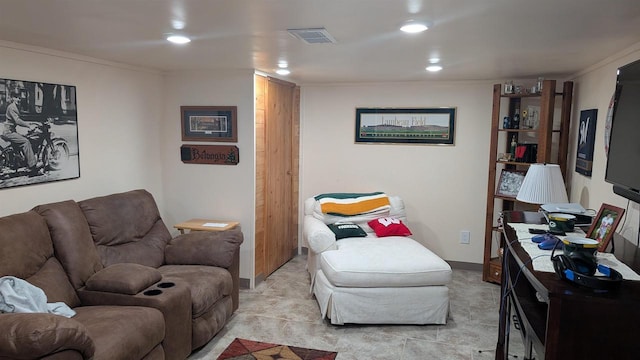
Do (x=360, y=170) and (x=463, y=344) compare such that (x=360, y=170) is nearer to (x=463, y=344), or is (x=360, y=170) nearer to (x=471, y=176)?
(x=471, y=176)

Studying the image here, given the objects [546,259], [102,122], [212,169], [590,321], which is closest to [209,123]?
[212,169]

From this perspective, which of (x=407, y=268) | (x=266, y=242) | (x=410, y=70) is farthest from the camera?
(x=266, y=242)

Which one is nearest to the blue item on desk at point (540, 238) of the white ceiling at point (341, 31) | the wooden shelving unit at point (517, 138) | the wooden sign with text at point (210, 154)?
the white ceiling at point (341, 31)

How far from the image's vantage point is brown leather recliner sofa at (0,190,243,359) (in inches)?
82.7

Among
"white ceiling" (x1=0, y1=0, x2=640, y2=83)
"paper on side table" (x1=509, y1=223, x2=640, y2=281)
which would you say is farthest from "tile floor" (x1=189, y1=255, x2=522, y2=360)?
"white ceiling" (x1=0, y1=0, x2=640, y2=83)

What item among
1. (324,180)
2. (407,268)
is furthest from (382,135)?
(407,268)

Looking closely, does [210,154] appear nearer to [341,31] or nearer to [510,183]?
[341,31]

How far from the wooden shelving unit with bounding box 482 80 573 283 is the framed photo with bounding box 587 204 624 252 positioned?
204 cm

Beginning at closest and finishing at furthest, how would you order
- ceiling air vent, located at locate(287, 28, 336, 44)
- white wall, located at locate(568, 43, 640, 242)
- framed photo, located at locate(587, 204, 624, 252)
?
1. framed photo, located at locate(587, 204, 624, 252)
2. ceiling air vent, located at locate(287, 28, 336, 44)
3. white wall, located at locate(568, 43, 640, 242)

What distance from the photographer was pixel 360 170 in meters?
5.27

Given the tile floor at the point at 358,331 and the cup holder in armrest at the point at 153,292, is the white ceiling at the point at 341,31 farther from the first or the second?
the tile floor at the point at 358,331

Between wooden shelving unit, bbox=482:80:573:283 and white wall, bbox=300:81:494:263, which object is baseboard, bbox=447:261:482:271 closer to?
white wall, bbox=300:81:494:263

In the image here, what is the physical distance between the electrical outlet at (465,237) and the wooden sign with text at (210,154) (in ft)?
8.47

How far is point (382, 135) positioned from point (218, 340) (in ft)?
9.37
